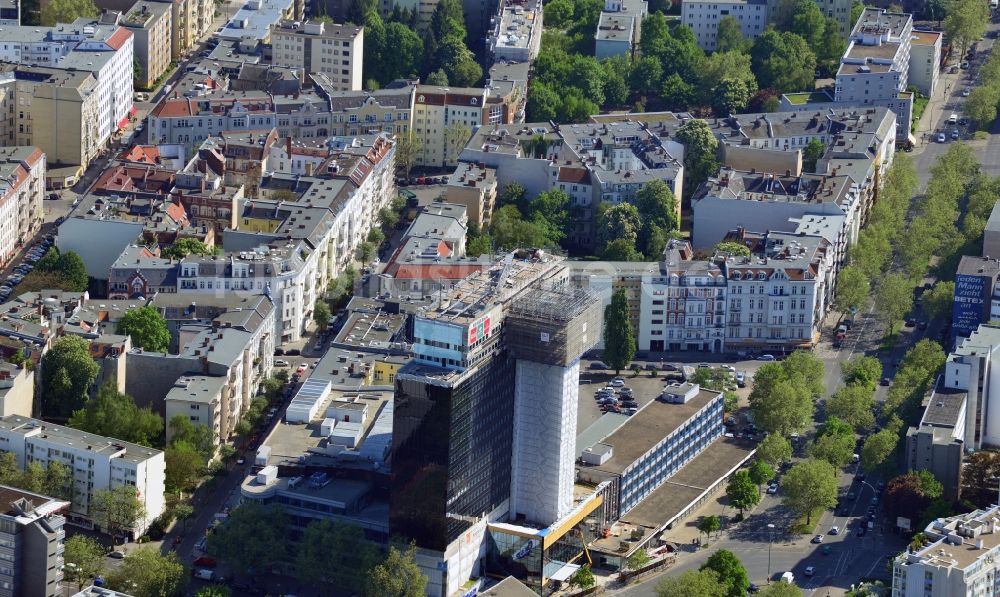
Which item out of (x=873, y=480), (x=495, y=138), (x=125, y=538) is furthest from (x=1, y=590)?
(x=495, y=138)

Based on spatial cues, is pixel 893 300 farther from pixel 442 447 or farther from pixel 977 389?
pixel 442 447

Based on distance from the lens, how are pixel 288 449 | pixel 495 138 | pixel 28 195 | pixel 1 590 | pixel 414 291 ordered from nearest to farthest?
pixel 1 590 < pixel 288 449 < pixel 414 291 < pixel 28 195 < pixel 495 138

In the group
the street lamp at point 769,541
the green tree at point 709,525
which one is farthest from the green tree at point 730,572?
the green tree at point 709,525

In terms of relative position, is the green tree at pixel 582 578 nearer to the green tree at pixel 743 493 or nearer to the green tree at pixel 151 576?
the green tree at pixel 743 493

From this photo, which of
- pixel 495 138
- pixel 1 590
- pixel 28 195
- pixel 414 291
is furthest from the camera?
pixel 495 138

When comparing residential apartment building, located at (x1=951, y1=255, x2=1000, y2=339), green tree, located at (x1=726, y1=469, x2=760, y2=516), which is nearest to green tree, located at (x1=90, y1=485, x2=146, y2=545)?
green tree, located at (x1=726, y1=469, x2=760, y2=516)

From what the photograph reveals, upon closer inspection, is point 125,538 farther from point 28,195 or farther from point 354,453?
point 28,195

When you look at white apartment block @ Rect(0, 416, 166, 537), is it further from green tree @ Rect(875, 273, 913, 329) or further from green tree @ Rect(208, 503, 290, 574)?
green tree @ Rect(875, 273, 913, 329)
